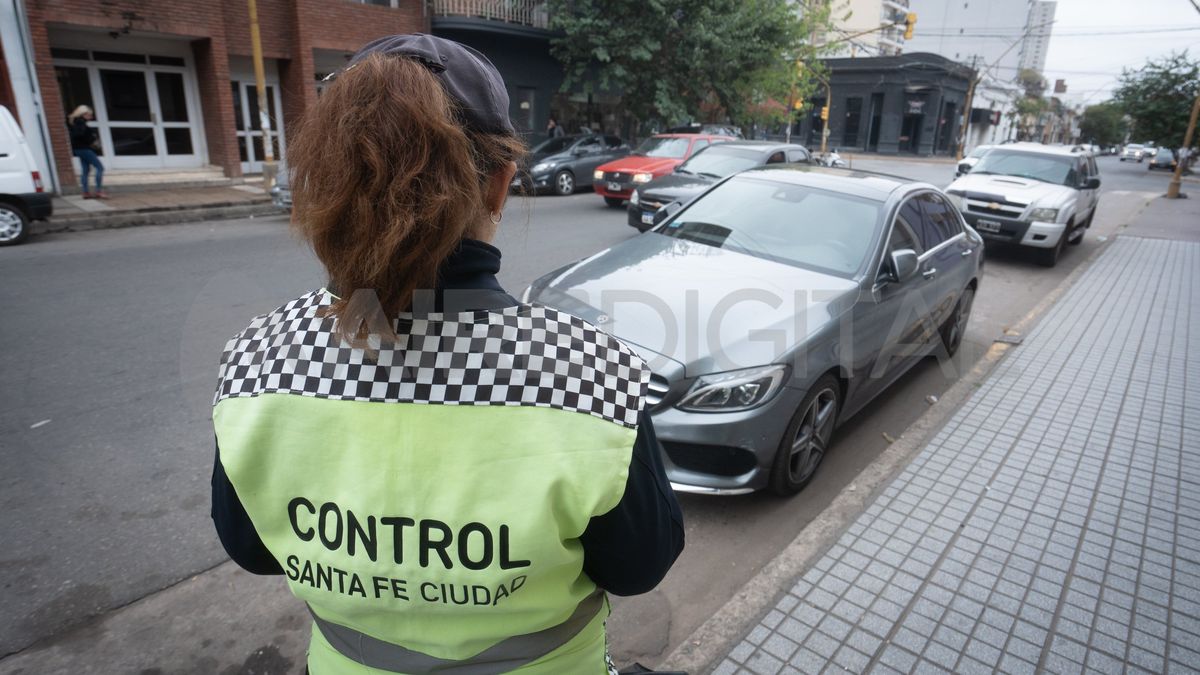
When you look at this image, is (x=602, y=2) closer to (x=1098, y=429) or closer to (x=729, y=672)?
(x=1098, y=429)

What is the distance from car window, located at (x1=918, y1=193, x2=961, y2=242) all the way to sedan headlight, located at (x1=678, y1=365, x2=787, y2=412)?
254cm

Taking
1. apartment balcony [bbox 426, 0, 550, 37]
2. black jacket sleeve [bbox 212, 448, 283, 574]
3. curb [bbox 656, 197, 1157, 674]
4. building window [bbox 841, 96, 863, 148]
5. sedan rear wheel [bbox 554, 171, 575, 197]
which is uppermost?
apartment balcony [bbox 426, 0, 550, 37]

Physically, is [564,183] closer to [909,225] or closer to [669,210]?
[669,210]

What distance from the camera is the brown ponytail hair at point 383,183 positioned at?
932 mm

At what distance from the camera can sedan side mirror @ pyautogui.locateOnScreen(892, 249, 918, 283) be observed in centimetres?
451

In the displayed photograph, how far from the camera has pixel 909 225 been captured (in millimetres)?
5051

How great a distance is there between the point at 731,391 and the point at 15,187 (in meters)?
10.6

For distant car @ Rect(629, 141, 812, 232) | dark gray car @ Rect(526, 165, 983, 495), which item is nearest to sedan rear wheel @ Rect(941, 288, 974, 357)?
dark gray car @ Rect(526, 165, 983, 495)

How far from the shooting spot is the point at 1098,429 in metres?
4.81

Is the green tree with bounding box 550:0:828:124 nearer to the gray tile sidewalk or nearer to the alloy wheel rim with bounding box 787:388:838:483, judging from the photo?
the gray tile sidewalk

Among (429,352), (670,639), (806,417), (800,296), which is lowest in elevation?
(670,639)

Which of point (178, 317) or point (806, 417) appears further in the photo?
point (178, 317)

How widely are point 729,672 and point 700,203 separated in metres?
3.61

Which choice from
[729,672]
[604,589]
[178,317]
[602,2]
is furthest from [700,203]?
[602,2]
